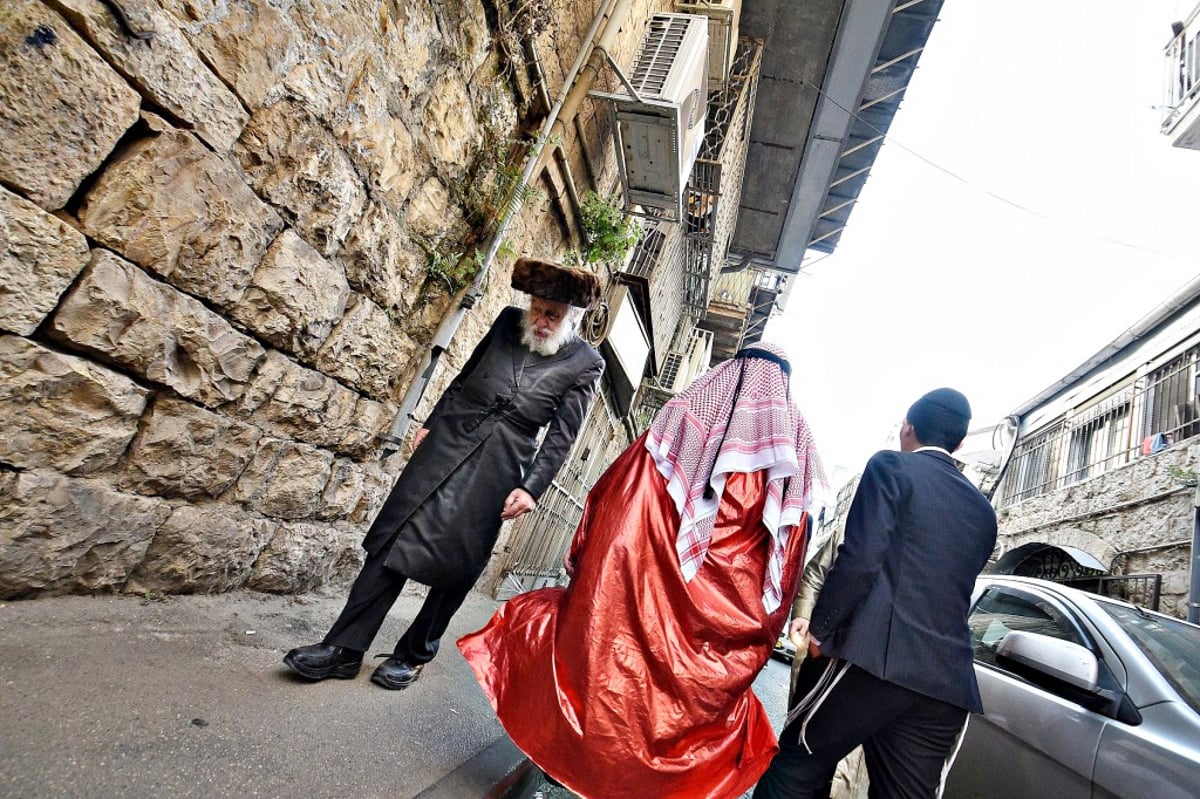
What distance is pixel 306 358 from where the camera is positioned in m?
2.97

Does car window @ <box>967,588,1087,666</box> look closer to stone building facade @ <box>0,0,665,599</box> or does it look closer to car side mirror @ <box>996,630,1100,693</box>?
car side mirror @ <box>996,630,1100,693</box>

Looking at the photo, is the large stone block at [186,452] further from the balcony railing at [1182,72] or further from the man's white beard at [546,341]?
the balcony railing at [1182,72]

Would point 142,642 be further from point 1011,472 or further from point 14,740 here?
point 1011,472

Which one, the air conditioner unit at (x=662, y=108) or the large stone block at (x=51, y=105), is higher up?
the air conditioner unit at (x=662, y=108)

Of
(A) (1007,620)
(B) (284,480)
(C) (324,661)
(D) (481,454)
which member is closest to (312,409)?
(B) (284,480)

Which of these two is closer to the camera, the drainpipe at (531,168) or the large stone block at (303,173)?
the large stone block at (303,173)

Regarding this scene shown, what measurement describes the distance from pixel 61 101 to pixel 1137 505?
9.69 m

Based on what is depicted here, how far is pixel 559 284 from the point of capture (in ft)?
8.95

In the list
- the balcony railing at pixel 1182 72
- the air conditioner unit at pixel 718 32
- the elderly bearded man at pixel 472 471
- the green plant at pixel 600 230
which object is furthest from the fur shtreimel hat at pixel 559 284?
the balcony railing at pixel 1182 72

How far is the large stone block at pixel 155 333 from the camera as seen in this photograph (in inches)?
75.1

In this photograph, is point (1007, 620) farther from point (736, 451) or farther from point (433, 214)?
point (433, 214)

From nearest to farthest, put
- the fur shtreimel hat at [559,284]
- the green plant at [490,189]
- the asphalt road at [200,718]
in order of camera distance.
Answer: the asphalt road at [200,718], the fur shtreimel hat at [559,284], the green plant at [490,189]

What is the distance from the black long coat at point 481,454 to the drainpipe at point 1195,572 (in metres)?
6.30

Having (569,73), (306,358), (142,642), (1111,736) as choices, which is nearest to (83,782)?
(142,642)
